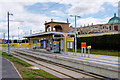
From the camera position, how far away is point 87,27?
217 feet

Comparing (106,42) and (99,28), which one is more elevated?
(99,28)

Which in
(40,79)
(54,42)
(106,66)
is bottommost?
(40,79)

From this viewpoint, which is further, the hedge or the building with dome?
the building with dome

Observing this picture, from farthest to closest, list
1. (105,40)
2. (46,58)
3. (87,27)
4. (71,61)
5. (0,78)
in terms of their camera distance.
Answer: (87,27), (105,40), (46,58), (71,61), (0,78)

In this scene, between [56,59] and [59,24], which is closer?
[56,59]

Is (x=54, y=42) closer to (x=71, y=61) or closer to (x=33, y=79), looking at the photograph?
(x=71, y=61)

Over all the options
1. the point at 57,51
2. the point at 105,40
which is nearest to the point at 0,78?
the point at 57,51

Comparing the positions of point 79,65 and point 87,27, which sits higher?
point 87,27

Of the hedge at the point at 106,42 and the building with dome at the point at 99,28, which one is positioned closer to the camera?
the hedge at the point at 106,42

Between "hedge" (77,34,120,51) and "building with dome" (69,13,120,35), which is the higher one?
"building with dome" (69,13,120,35)

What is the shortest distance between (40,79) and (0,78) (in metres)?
2.32

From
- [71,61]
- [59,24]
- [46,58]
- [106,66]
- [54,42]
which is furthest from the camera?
[59,24]

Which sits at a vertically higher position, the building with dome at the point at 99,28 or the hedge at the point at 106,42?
the building with dome at the point at 99,28

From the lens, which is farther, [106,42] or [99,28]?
[99,28]
